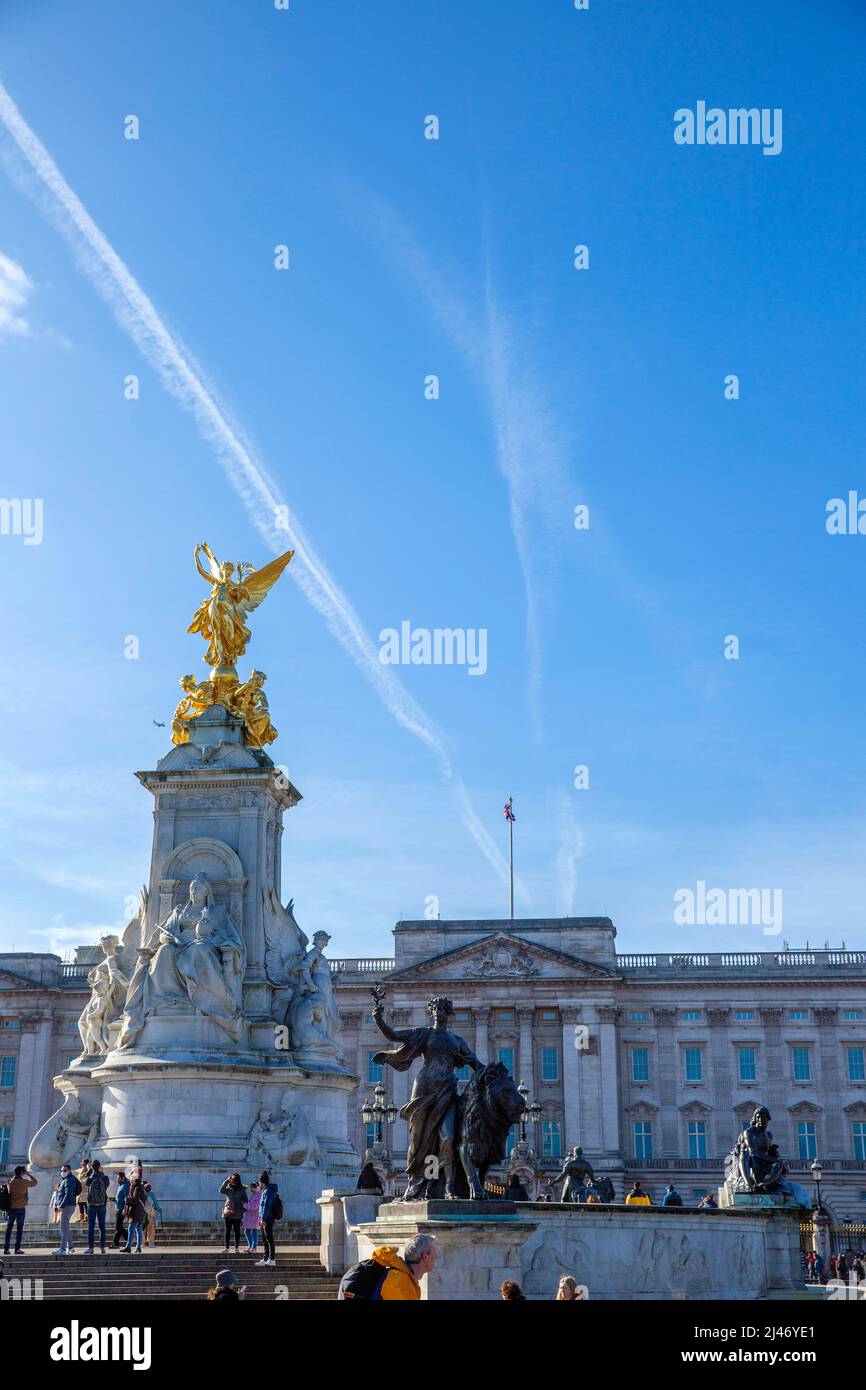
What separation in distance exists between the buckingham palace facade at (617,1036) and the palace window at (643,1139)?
77mm

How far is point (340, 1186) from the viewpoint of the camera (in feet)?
87.9

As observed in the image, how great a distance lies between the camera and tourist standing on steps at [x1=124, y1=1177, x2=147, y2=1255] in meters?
22.0

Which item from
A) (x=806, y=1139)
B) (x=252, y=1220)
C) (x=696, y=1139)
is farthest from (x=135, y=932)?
(x=806, y=1139)

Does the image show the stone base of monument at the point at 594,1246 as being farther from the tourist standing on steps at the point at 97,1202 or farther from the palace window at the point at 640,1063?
the palace window at the point at 640,1063

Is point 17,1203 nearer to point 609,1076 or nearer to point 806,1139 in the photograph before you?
point 609,1076

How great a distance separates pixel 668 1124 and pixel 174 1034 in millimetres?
58778

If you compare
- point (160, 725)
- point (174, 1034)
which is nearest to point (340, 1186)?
point (174, 1034)

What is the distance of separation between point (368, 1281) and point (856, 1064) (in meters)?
78.7

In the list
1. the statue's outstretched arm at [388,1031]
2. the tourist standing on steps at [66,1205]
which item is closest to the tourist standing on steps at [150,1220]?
the tourist standing on steps at [66,1205]

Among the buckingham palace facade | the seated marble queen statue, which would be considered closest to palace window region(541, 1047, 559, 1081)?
the buckingham palace facade

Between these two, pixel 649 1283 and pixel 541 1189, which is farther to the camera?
pixel 541 1189

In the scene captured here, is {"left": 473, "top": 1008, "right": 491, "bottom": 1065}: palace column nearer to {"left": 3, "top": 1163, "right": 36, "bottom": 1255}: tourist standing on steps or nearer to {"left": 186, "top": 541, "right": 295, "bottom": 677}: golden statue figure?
{"left": 186, "top": 541, "right": 295, "bottom": 677}: golden statue figure

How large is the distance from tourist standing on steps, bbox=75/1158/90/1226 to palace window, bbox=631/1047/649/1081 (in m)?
60.4
